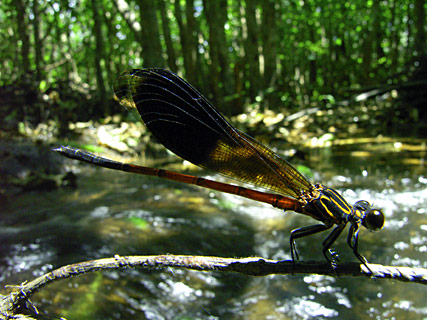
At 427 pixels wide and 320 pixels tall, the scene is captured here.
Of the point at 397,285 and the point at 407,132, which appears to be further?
the point at 407,132

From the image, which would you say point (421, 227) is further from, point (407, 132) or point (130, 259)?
point (407, 132)

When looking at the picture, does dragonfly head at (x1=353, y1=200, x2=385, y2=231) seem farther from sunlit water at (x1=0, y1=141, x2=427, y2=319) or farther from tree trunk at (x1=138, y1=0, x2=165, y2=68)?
tree trunk at (x1=138, y1=0, x2=165, y2=68)

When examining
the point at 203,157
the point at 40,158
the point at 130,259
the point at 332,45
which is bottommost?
the point at 40,158

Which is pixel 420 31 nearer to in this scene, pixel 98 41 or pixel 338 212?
pixel 98 41

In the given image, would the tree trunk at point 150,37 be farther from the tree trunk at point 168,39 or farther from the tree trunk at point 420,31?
the tree trunk at point 420,31

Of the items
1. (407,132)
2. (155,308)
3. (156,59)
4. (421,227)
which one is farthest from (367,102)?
(155,308)

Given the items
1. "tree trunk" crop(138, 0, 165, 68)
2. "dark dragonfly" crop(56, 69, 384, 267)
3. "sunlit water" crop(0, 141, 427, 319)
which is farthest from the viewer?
"tree trunk" crop(138, 0, 165, 68)

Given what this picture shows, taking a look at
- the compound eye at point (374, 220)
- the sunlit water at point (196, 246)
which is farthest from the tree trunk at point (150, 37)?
the compound eye at point (374, 220)

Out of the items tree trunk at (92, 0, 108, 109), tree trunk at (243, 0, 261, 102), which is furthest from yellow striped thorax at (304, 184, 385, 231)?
tree trunk at (243, 0, 261, 102)
